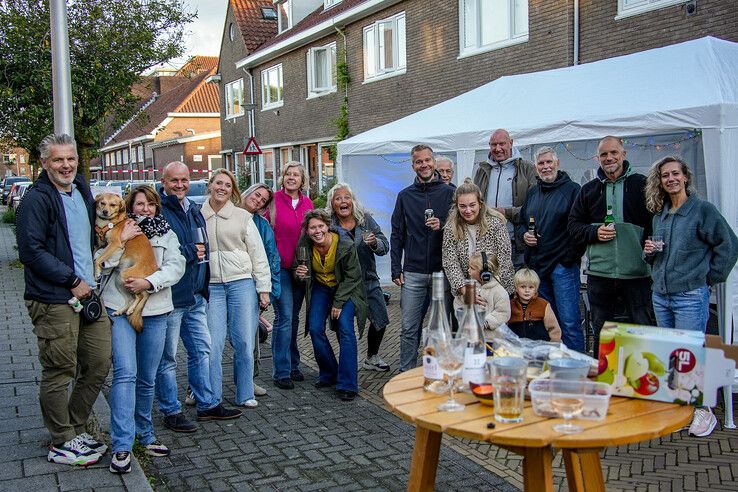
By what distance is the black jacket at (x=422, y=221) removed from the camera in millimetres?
6367

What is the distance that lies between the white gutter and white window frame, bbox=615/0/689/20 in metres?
7.25

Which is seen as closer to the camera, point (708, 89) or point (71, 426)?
point (71, 426)

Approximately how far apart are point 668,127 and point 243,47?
24.2 m

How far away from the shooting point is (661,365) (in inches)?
117

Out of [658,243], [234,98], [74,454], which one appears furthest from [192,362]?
[234,98]

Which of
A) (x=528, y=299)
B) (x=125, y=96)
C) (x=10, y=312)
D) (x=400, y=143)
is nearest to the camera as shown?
(x=528, y=299)

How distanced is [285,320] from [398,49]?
1278 centimetres

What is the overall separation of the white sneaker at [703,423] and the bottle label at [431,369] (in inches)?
113

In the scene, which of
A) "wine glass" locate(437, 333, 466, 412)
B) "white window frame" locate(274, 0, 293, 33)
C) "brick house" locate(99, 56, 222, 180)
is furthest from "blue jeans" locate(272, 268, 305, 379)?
"brick house" locate(99, 56, 222, 180)

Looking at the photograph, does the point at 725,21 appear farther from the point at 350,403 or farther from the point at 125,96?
the point at 125,96

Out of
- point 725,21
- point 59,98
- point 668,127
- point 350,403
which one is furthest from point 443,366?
A: point 725,21

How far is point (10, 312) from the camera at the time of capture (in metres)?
10.4

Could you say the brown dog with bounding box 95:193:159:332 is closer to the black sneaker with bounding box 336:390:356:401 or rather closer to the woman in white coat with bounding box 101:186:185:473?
the woman in white coat with bounding box 101:186:185:473

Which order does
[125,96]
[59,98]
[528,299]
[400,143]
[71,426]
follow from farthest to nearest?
[125,96], [400,143], [59,98], [528,299], [71,426]
